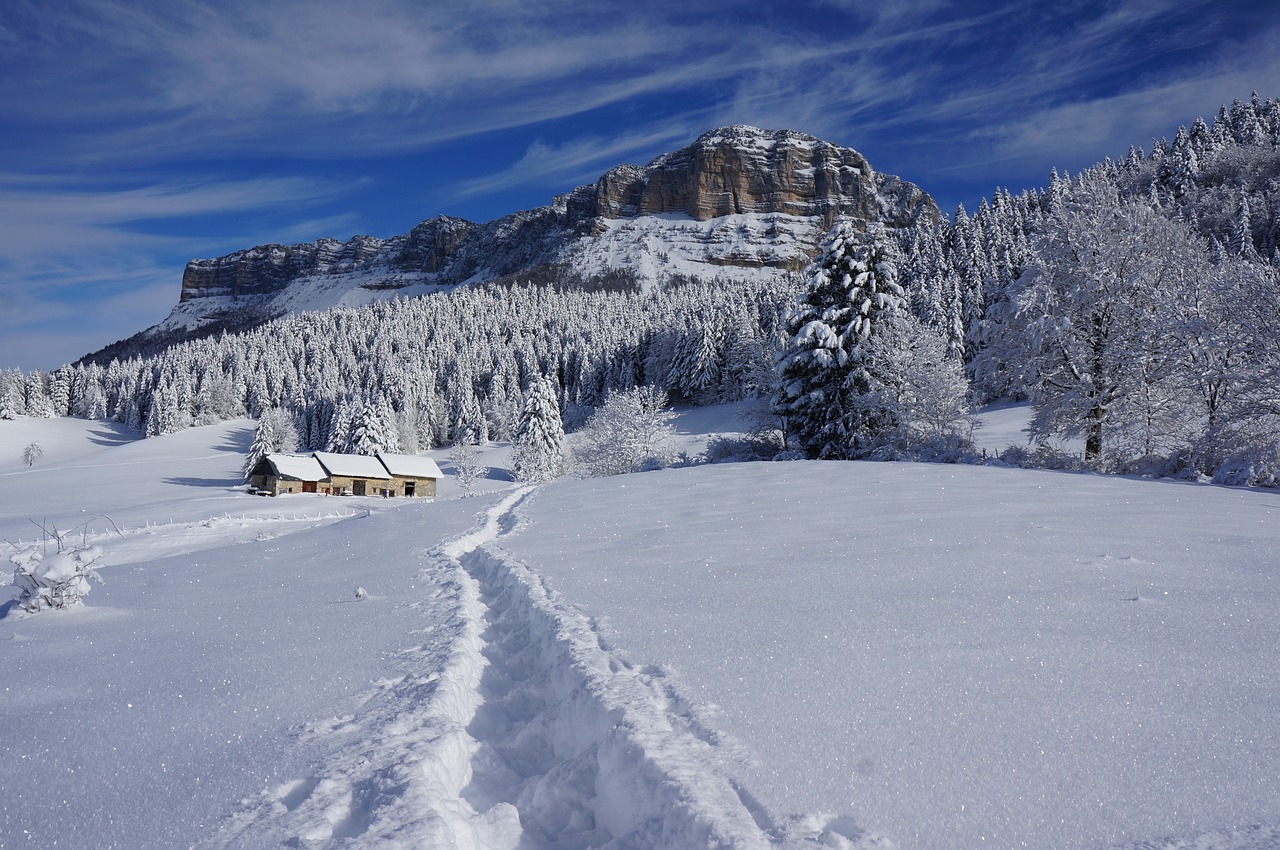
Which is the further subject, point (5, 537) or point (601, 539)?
point (5, 537)

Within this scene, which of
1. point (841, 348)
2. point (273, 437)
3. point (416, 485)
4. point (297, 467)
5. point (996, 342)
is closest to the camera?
point (996, 342)

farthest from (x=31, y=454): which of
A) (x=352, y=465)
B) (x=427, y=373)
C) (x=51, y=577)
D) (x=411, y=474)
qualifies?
(x=51, y=577)

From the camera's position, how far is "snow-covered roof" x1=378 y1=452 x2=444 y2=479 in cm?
5594

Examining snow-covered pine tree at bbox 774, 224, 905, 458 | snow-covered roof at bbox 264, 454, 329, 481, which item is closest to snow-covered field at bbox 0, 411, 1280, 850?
snow-covered pine tree at bbox 774, 224, 905, 458

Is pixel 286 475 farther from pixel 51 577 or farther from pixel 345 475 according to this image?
pixel 51 577

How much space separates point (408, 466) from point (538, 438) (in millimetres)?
12168

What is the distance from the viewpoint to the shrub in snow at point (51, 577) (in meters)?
6.86

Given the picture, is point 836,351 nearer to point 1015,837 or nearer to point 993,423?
point 1015,837

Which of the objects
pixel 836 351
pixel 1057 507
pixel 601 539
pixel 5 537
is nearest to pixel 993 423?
pixel 836 351

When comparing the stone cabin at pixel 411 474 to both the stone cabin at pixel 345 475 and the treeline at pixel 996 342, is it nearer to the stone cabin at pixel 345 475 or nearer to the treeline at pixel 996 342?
the stone cabin at pixel 345 475

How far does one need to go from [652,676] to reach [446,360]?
113295mm

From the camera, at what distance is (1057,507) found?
9.62 m

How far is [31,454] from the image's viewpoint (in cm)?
7606

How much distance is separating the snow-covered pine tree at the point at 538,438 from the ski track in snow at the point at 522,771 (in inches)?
1897
